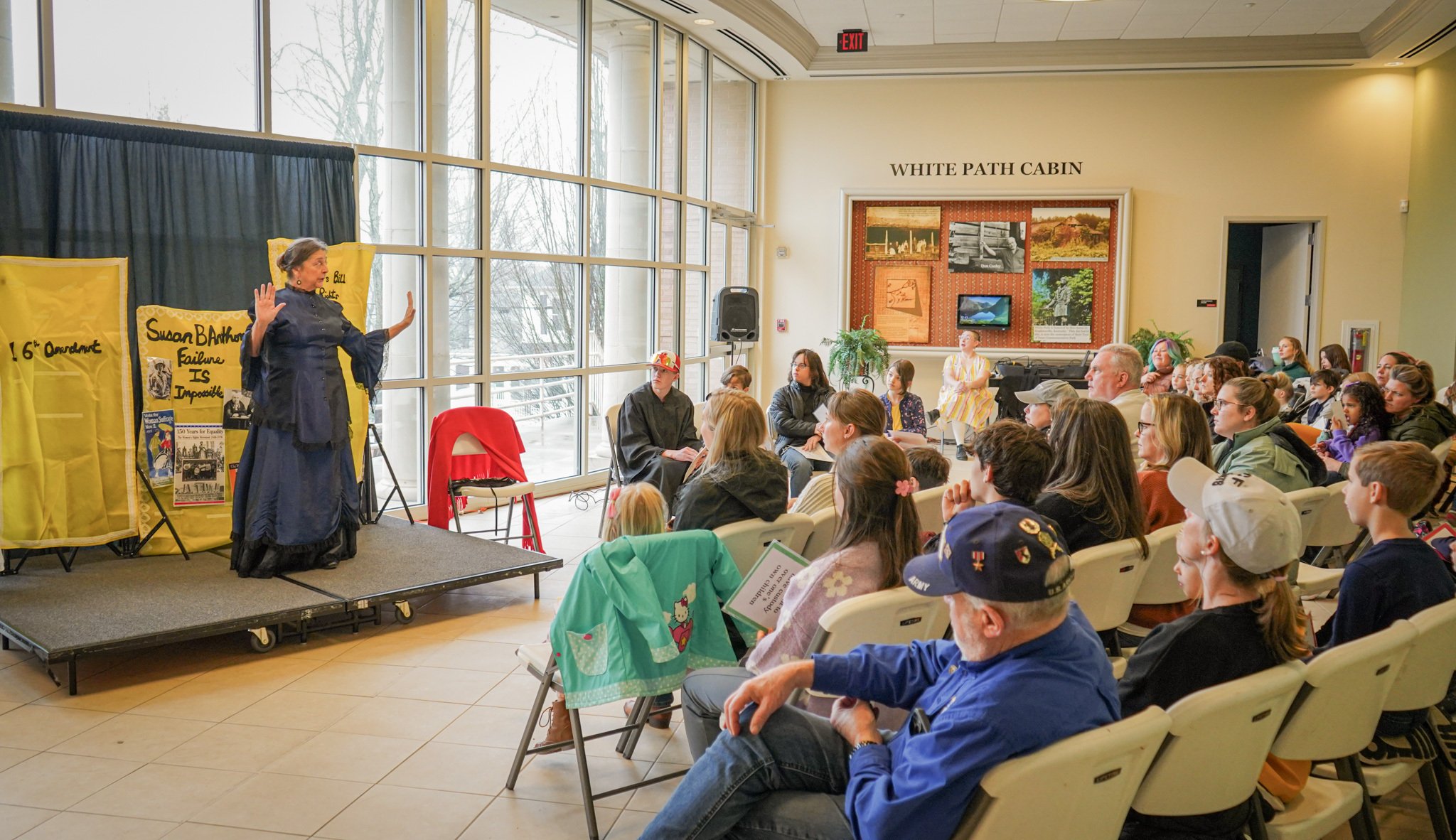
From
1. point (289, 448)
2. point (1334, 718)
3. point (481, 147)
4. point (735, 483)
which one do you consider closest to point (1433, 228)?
point (481, 147)

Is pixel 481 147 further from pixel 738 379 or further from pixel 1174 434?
pixel 1174 434

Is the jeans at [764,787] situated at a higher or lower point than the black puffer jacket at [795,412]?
lower

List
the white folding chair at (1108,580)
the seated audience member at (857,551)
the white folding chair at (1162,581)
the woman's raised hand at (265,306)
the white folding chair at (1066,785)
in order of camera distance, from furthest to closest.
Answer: the woman's raised hand at (265,306) < the white folding chair at (1162,581) < the white folding chair at (1108,580) < the seated audience member at (857,551) < the white folding chair at (1066,785)

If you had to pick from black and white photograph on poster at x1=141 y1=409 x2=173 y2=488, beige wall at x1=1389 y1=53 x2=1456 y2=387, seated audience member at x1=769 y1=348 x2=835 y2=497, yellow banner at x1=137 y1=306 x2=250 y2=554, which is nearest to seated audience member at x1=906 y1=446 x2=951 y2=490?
seated audience member at x1=769 y1=348 x2=835 y2=497

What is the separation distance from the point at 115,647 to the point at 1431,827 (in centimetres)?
465

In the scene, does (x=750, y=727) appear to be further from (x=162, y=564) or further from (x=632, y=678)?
(x=162, y=564)

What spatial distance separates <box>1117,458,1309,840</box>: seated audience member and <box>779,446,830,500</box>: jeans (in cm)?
479

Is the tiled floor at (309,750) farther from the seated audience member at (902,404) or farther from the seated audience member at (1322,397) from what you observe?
the seated audience member at (1322,397)

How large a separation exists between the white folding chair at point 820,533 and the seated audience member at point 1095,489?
88 cm

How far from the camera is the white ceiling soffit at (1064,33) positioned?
10.3 metres

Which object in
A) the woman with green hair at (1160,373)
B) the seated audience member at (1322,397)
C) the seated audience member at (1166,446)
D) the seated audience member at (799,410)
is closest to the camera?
the seated audience member at (1166,446)

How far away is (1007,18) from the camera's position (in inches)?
433

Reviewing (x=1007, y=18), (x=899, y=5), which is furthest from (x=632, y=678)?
(x=1007, y=18)

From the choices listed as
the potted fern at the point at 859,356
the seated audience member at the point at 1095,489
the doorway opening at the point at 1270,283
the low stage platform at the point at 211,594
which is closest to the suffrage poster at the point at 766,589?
the seated audience member at the point at 1095,489
